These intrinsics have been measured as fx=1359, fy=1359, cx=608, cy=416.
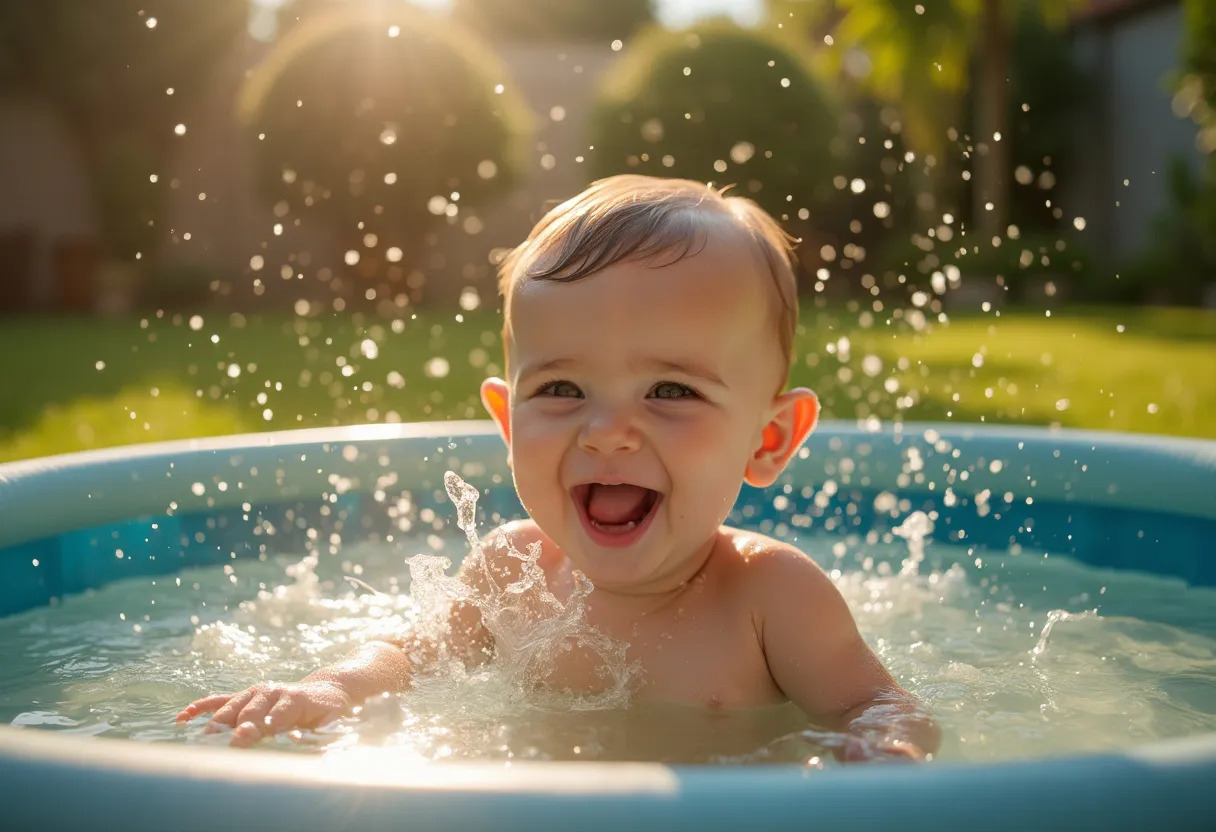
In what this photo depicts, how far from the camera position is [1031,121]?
17.8 meters

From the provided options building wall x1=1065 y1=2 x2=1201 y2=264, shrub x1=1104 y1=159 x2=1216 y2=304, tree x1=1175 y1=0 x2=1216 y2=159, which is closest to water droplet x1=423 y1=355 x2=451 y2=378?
tree x1=1175 y1=0 x2=1216 y2=159

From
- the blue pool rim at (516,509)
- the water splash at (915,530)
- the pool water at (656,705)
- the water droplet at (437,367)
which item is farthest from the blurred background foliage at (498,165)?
the pool water at (656,705)

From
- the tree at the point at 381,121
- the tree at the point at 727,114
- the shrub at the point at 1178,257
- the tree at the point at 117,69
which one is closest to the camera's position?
the tree at the point at 381,121

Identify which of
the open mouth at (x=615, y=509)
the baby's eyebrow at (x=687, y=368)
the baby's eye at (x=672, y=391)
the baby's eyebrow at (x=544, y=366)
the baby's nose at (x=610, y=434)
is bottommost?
the open mouth at (x=615, y=509)

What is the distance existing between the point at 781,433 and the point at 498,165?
12795 mm

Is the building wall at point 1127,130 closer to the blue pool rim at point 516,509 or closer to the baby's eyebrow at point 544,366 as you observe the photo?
the blue pool rim at point 516,509

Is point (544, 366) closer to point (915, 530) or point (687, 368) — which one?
point (687, 368)

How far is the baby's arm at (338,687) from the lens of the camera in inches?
69.6

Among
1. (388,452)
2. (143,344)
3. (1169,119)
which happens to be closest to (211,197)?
(143,344)

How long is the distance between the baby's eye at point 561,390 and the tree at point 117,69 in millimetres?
14826

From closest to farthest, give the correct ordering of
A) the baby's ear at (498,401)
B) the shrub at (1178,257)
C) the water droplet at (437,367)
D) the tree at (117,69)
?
the baby's ear at (498,401)
the water droplet at (437,367)
the shrub at (1178,257)
the tree at (117,69)

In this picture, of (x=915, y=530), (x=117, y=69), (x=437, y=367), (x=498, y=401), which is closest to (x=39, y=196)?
(x=117, y=69)

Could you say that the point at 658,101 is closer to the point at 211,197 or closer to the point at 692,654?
the point at 211,197

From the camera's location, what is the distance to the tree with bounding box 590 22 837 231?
14.5 metres
